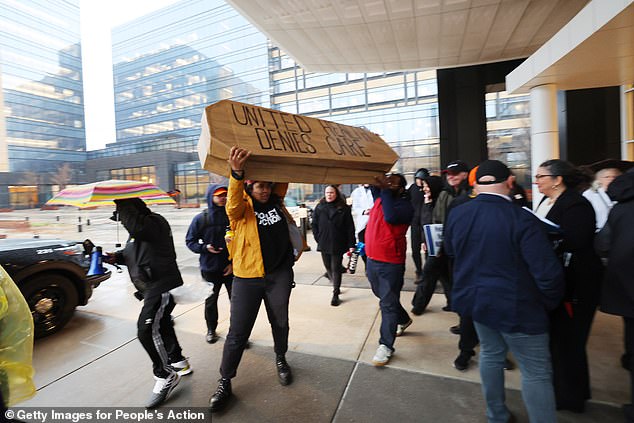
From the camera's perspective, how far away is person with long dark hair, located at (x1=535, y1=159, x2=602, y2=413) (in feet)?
7.23

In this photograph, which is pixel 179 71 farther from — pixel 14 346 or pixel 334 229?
pixel 14 346

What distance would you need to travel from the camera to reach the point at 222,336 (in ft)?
12.6

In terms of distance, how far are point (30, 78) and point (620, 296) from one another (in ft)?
47.9

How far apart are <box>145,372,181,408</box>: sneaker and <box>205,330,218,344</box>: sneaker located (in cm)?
96

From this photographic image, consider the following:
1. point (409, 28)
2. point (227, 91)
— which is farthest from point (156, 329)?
point (227, 91)

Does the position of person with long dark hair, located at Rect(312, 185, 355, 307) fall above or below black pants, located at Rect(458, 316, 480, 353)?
above

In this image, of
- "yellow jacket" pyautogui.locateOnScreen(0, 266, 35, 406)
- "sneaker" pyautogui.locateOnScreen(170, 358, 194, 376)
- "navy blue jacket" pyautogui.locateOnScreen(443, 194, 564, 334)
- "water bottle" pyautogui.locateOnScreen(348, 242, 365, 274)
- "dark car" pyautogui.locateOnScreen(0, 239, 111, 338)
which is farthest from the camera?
"water bottle" pyautogui.locateOnScreen(348, 242, 365, 274)

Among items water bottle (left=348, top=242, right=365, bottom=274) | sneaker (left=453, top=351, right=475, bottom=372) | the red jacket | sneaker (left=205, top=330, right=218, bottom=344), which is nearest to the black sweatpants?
water bottle (left=348, top=242, right=365, bottom=274)

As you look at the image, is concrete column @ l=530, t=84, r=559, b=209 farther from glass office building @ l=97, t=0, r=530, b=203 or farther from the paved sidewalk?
glass office building @ l=97, t=0, r=530, b=203

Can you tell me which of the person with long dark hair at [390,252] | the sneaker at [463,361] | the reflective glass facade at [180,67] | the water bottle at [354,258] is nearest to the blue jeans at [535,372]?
the sneaker at [463,361]

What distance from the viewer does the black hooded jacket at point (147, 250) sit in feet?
8.70

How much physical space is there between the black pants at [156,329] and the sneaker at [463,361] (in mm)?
2682

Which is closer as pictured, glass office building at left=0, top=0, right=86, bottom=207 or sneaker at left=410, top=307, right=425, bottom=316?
sneaker at left=410, top=307, right=425, bottom=316

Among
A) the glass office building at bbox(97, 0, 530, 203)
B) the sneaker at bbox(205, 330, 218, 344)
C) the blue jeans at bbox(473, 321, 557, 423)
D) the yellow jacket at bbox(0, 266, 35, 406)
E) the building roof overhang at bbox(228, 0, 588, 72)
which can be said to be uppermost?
the glass office building at bbox(97, 0, 530, 203)
